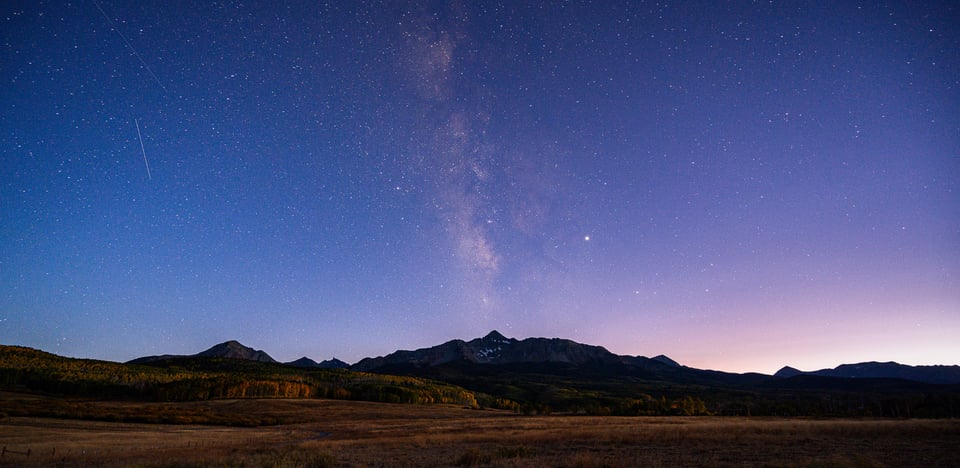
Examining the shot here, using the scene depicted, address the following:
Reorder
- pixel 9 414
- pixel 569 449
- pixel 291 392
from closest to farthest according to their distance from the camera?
1. pixel 569 449
2. pixel 9 414
3. pixel 291 392

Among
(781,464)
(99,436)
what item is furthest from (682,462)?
(99,436)

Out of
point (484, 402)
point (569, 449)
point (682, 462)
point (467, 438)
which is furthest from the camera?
point (484, 402)

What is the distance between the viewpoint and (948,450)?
2456cm

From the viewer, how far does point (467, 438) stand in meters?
40.3

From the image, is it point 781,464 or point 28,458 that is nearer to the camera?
point 781,464

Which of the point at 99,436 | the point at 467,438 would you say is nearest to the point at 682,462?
the point at 467,438

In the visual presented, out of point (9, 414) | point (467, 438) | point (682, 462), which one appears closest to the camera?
point (682, 462)

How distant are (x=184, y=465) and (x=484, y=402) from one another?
517 ft

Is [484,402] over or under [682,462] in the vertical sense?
under

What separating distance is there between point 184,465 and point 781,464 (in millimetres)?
27535

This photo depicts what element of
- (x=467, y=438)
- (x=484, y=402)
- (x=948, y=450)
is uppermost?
(x=948, y=450)

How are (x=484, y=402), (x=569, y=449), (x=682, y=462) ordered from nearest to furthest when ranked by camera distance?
(x=682, y=462)
(x=569, y=449)
(x=484, y=402)

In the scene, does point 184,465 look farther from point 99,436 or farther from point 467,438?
point 99,436

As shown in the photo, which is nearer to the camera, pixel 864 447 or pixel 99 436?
pixel 864 447
